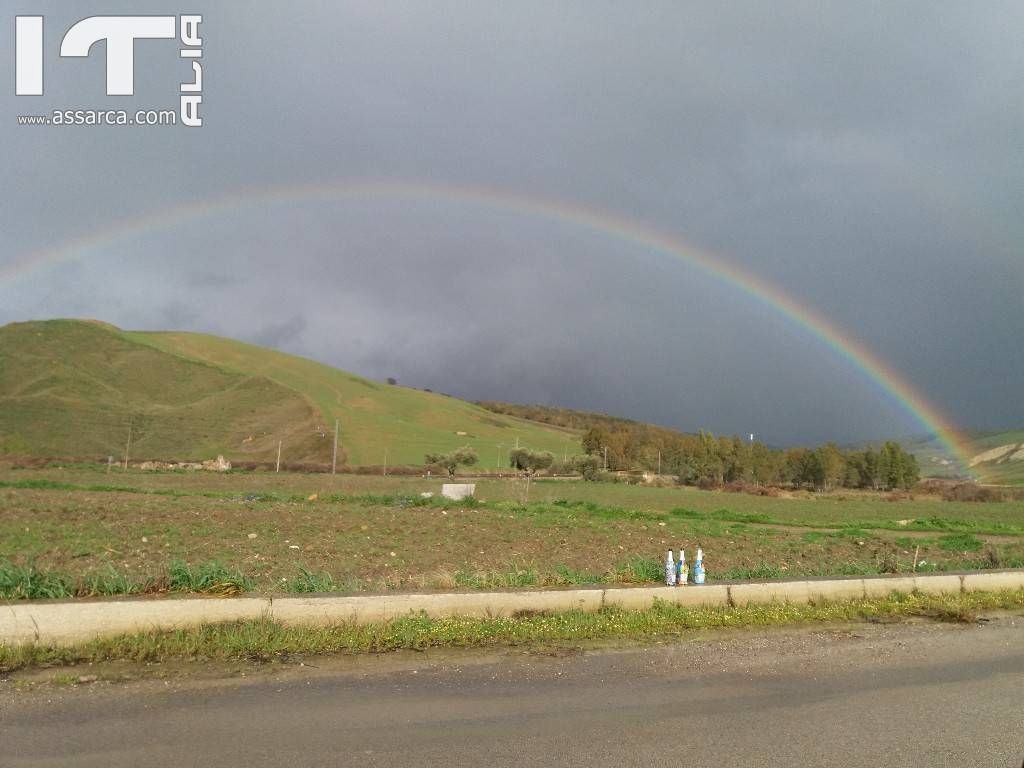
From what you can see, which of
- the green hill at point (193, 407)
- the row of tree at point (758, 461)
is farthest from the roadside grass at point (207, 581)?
the row of tree at point (758, 461)

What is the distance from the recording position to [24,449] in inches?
3979

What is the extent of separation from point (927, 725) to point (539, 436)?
17269 centimetres

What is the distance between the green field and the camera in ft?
35.4

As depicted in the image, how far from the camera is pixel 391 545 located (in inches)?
808

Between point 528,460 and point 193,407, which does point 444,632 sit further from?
point 193,407

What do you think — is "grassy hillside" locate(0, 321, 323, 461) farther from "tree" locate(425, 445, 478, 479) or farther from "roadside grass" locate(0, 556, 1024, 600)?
"roadside grass" locate(0, 556, 1024, 600)

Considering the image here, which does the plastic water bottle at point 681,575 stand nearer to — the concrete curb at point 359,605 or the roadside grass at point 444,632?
the concrete curb at point 359,605

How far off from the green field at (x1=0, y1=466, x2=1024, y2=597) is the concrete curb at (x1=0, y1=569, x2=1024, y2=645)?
761 millimetres

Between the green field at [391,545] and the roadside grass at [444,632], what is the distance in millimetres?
1136

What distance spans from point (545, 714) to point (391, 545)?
14.8 metres

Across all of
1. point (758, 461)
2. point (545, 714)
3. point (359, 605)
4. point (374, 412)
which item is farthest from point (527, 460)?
point (545, 714)

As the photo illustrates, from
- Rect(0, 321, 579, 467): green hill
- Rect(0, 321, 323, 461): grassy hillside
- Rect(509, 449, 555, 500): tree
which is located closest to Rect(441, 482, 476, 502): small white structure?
Rect(509, 449, 555, 500): tree

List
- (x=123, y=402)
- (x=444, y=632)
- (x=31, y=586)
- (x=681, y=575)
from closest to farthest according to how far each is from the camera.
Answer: (x=31, y=586), (x=444, y=632), (x=681, y=575), (x=123, y=402)

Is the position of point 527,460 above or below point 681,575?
above
